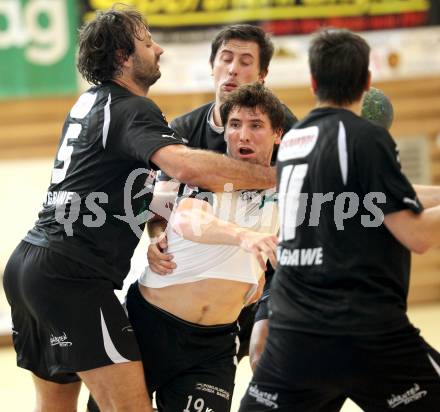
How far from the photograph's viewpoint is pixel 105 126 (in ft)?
13.2

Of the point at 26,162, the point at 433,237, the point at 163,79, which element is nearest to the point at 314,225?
the point at 433,237

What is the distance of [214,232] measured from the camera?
3652 millimetres

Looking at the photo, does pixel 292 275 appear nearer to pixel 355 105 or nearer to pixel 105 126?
pixel 355 105

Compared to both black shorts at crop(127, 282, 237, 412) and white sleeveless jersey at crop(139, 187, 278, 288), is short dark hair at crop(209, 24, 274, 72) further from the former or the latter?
black shorts at crop(127, 282, 237, 412)

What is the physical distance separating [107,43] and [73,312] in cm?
126

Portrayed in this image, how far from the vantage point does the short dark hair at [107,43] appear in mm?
4227

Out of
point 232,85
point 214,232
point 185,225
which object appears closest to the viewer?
point 214,232

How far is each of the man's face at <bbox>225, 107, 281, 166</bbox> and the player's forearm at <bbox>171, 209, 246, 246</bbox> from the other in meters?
0.50

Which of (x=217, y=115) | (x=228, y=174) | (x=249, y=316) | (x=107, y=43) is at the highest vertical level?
(x=107, y=43)

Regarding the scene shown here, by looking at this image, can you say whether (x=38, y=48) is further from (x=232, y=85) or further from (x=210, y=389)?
(x=210, y=389)

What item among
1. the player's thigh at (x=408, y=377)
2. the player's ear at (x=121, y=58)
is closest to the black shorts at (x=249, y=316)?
the player's ear at (x=121, y=58)

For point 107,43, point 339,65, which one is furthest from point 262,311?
point 339,65

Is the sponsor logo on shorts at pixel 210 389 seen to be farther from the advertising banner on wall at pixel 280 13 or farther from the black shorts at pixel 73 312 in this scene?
the advertising banner on wall at pixel 280 13

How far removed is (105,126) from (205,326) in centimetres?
108
